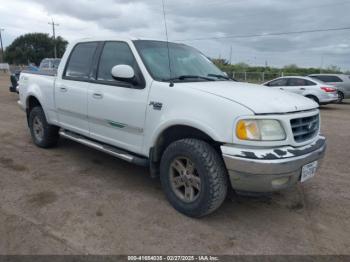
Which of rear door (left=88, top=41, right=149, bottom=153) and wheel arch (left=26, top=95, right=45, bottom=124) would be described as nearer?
rear door (left=88, top=41, right=149, bottom=153)

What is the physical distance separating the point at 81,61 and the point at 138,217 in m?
2.59

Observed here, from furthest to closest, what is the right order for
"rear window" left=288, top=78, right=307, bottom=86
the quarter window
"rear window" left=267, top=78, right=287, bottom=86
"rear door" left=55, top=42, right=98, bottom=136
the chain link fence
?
1. the chain link fence
2. "rear window" left=267, top=78, right=287, bottom=86
3. "rear window" left=288, top=78, right=307, bottom=86
4. "rear door" left=55, top=42, right=98, bottom=136
5. the quarter window

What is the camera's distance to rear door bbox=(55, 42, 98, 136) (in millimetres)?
4789

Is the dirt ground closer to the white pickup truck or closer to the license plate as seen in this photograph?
the white pickup truck

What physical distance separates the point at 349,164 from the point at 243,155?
3.42 m

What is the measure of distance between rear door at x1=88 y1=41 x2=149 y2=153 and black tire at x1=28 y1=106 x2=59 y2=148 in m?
1.54

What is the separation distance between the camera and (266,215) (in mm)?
3783

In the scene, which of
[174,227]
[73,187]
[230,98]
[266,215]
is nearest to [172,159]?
[174,227]

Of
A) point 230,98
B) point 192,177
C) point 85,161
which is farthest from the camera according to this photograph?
point 85,161

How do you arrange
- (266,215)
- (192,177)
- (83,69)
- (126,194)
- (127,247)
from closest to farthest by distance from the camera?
1. (127,247)
2. (192,177)
3. (266,215)
4. (126,194)
5. (83,69)

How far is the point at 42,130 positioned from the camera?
19.9 feet

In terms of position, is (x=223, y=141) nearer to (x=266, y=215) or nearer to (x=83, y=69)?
(x=266, y=215)

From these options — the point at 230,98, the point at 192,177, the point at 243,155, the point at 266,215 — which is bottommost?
the point at 266,215

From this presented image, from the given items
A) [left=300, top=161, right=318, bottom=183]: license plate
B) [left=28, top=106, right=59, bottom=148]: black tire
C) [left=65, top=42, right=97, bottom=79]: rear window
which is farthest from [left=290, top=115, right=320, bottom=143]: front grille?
[left=28, top=106, right=59, bottom=148]: black tire
